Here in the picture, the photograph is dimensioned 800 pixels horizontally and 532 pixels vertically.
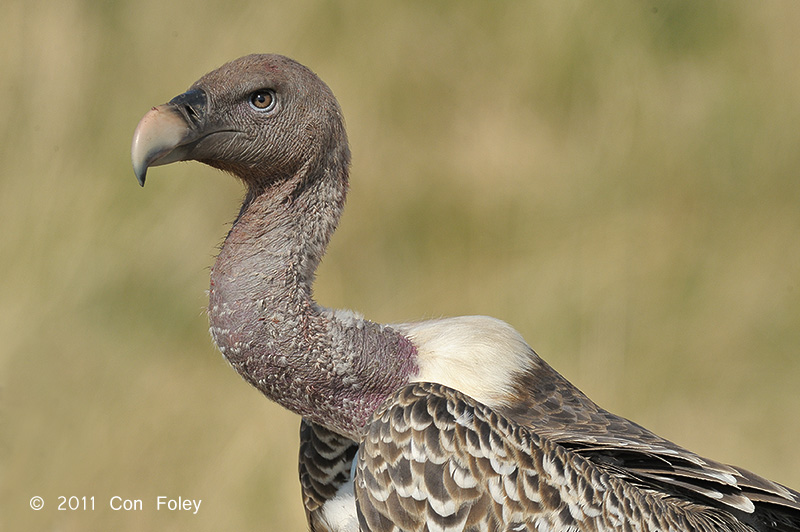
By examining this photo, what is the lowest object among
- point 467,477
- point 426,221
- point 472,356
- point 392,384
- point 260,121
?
point 467,477

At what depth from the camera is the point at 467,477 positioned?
8.46ft

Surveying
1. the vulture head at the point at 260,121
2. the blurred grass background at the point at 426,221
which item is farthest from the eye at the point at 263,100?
the blurred grass background at the point at 426,221

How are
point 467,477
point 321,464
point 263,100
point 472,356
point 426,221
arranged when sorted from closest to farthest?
point 467,477, point 263,100, point 472,356, point 321,464, point 426,221

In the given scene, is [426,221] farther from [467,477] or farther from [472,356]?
[467,477]

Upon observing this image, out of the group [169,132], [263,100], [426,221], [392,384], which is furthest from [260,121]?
[426,221]

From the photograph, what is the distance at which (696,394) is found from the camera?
19.2ft

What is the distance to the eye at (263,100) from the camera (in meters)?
2.91

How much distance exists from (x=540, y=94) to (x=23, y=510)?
3804 mm

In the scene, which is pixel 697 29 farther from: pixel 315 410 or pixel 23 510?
pixel 23 510

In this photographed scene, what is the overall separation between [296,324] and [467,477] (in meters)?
0.68

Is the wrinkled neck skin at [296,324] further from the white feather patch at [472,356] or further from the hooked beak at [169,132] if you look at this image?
the hooked beak at [169,132]

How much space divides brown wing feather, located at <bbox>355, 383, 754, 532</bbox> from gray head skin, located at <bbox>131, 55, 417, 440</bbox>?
26cm

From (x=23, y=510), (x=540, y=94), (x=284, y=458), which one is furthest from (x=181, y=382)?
(x=540, y=94)

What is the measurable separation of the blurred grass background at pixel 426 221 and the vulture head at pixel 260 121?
2587 millimetres
